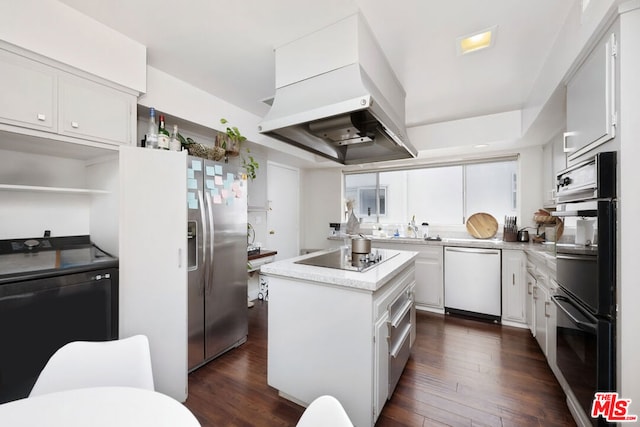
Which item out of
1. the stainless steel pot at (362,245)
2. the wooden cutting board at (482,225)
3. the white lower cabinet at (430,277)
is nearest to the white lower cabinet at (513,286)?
the wooden cutting board at (482,225)

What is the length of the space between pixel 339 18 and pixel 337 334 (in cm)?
196

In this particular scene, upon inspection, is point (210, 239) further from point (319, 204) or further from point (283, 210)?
point (319, 204)

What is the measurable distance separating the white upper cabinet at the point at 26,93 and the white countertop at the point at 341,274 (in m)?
1.59

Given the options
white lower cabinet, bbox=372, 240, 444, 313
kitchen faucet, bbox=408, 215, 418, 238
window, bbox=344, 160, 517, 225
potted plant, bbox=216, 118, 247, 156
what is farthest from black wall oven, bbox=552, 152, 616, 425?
potted plant, bbox=216, 118, 247, 156

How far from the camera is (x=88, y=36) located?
1.66 meters

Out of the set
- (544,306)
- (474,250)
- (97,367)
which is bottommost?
(544,306)

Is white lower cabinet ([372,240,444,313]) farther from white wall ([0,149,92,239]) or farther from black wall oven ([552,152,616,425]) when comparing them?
white wall ([0,149,92,239])

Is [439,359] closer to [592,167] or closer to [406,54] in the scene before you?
[592,167]

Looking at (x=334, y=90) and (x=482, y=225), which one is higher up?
(x=334, y=90)

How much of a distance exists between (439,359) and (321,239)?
9.39 ft

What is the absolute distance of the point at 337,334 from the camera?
5.08ft

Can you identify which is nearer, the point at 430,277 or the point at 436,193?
the point at 430,277

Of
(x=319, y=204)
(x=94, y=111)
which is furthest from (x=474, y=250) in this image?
(x=94, y=111)

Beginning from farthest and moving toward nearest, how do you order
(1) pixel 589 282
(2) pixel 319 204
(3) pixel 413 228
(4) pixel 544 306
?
1. (2) pixel 319 204
2. (3) pixel 413 228
3. (4) pixel 544 306
4. (1) pixel 589 282
